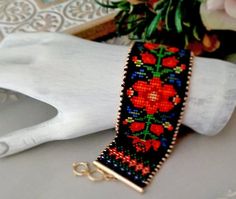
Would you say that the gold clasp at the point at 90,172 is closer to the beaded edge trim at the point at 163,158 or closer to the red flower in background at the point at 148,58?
the beaded edge trim at the point at 163,158

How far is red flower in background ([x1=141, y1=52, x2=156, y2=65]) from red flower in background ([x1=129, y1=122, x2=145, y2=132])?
70mm

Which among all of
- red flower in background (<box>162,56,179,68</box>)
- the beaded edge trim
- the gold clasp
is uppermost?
red flower in background (<box>162,56,179,68</box>)

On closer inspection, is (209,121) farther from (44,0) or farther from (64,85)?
(44,0)

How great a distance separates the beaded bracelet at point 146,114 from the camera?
0.49 metres

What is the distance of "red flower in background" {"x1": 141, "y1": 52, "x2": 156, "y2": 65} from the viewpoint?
19.5 inches

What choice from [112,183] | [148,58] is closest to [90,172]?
[112,183]

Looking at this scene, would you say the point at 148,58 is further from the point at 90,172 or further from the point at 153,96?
the point at 90,172

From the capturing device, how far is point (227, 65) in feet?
1.68

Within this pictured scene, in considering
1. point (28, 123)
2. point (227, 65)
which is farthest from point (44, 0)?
point (227, 65)

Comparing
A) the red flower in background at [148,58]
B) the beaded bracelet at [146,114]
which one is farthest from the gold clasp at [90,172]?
the red flower in background at [148,58]

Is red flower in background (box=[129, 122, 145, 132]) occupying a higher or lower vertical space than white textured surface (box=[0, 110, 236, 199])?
higher

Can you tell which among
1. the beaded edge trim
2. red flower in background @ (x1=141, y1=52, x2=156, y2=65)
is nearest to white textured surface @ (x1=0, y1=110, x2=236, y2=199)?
the beaded edge trim

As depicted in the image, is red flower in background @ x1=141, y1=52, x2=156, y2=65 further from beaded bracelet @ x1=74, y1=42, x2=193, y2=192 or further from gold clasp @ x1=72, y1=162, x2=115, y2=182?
gold clasp @ x1=72, y1=162, x2=115, y2=182

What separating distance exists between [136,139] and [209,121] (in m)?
0.09
